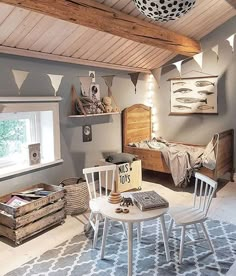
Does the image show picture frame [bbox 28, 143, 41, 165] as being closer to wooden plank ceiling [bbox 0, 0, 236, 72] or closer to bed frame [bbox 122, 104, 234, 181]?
wooden plank ceiling [bbox 0, 0, 236, 72]

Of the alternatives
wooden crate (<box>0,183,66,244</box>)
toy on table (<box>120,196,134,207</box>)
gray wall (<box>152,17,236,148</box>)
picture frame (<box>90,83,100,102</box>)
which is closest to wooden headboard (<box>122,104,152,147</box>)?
gray wall (<box>152,17,236,148</box>)

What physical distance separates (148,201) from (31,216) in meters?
1.22

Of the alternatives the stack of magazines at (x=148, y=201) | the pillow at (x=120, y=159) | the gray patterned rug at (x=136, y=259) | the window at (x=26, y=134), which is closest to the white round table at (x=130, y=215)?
the stack of magazines at (x=148, y=201)

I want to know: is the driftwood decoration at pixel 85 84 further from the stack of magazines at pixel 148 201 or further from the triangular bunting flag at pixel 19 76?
the stack of magazines at pixel 148 201

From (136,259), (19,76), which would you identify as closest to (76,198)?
(136,259)

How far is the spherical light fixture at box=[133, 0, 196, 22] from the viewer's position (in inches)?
70.5

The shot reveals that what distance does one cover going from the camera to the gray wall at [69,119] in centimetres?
325

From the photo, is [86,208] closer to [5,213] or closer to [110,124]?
[5,213]

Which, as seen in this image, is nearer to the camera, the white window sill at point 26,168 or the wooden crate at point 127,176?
the white window sill at point 26,168

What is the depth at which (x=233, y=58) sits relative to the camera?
4648 mm

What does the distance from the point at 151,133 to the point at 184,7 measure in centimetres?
378

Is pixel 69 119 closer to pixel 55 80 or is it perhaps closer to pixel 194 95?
pixel 55 80

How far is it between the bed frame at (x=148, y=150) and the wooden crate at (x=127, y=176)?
303mm

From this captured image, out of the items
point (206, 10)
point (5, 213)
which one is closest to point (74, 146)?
point (5, 213)
